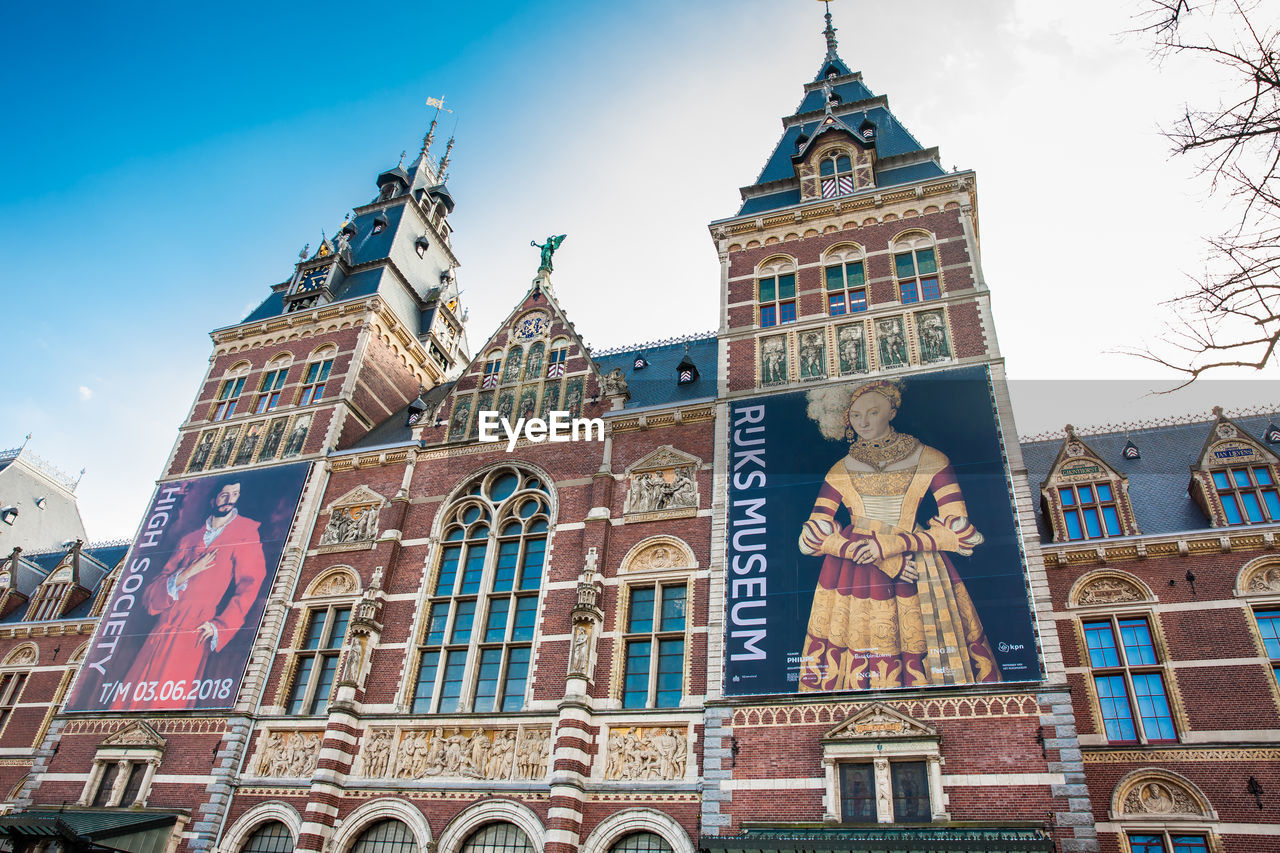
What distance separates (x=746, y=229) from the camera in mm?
24375

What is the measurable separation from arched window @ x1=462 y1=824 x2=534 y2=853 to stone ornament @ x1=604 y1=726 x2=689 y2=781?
2199 mm

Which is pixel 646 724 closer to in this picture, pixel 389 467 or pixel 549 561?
pixel 549 561

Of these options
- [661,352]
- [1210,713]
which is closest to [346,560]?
[661,352]

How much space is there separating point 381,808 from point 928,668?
39.3 feet

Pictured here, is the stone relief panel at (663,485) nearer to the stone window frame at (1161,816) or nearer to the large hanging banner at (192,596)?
the large hanging banner at (192,596)

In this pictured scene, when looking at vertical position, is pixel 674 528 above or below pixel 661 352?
below

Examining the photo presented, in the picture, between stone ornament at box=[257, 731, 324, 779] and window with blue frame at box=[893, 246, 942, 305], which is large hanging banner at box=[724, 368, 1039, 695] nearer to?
window with blue frame at box=[893, 246, 942, 305]

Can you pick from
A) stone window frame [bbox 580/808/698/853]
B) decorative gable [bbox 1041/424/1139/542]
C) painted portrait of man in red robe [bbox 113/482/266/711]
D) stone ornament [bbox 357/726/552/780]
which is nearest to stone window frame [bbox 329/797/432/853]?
stone ornament [bbox 357/726/552/780]

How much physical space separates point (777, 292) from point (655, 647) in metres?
10.2

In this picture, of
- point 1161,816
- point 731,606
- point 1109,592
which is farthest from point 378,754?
point 1109,592

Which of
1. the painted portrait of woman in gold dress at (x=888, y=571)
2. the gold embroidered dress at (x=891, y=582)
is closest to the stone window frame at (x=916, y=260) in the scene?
the painted portrait of woman in gold dress at (x=888, y=571)

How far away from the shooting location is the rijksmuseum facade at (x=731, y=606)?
15.8 meters

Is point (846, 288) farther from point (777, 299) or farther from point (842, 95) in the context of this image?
point (842, 95)

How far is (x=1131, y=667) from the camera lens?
18328mm
